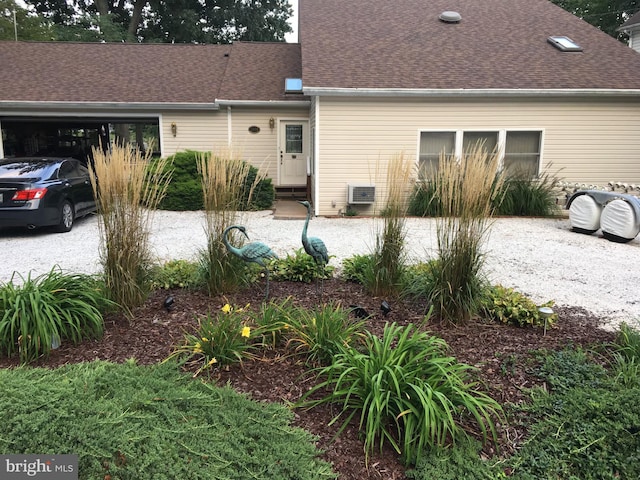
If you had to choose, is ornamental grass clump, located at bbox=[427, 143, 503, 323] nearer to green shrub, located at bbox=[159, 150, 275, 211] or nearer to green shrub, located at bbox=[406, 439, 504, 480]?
green shrub, located at bbox=[406, 439, 504, 480]

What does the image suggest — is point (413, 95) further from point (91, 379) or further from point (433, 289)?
point (91, 379)

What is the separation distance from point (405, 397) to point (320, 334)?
767 millimetres

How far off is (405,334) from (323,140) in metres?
7.39

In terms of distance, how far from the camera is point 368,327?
11.4 ft

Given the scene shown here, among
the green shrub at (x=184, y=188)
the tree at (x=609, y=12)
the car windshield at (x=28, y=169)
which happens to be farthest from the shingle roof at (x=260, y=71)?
the tree at (x=609, y=12)

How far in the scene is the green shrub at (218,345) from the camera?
289cm

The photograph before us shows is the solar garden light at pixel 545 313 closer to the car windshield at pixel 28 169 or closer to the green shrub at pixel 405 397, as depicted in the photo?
the green shrub at pixel 405 397

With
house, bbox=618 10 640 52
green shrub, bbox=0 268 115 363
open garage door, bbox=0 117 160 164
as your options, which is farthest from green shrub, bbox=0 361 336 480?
house, bbox=618 10 640 52

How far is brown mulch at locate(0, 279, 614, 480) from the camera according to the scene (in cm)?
234

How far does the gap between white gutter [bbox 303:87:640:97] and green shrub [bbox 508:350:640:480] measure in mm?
7628

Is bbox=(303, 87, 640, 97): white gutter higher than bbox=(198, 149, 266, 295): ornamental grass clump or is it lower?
higher

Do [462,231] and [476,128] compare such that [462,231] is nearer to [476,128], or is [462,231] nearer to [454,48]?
[476,128]

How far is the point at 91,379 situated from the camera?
2492 millimetres

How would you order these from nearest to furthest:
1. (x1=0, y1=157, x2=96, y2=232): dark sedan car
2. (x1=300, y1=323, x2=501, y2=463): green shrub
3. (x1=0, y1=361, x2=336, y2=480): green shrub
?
(x1=0, y1=361, x2=336, y2=480): green shrub → (x1=300, y1=323, x2=501, y2=463): green shrub → (x1=0, y1=157, x2=96, y2=232): dark sedan car
